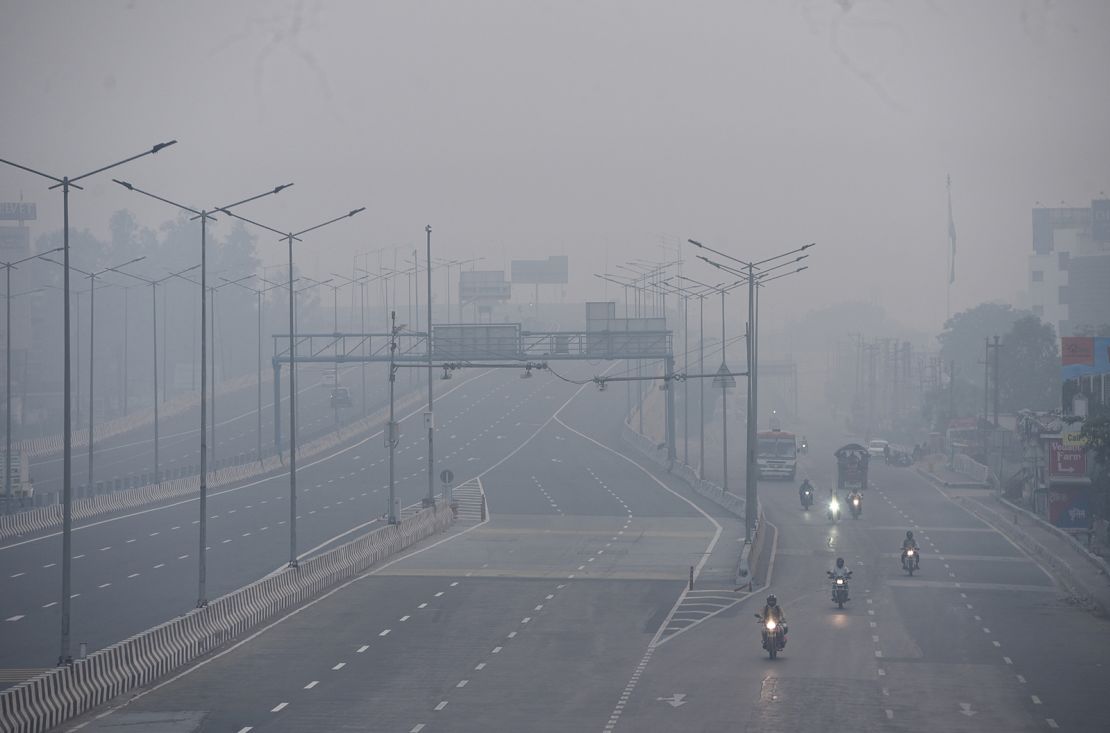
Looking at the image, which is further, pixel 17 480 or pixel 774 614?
pixel 17 480

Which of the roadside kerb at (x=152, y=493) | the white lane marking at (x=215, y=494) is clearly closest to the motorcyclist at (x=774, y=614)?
the white lane marking at (x=215, y=494)

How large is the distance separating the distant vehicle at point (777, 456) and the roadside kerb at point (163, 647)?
4969 cm

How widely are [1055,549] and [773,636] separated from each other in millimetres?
30398

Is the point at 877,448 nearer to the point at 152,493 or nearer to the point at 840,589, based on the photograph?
the point at 152,493

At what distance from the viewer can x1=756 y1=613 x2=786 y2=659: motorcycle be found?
36906 millimetres

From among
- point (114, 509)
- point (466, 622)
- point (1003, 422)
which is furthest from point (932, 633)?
point (1003, 422)

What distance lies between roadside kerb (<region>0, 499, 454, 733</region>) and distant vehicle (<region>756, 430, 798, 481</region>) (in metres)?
49.7

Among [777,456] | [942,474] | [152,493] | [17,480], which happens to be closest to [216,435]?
[152,493]

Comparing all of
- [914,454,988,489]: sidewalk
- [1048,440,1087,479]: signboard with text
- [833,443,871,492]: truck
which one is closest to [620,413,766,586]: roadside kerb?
[833,443,871,492]: truck

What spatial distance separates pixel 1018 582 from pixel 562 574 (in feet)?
56.3

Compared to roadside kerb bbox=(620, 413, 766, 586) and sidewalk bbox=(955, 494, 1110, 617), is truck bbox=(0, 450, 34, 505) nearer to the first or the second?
roadside kerb bbox=(620, 413, 766, 586)

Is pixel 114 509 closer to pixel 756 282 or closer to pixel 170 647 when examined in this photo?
pixel 756 282

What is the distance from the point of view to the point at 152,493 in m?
78.1

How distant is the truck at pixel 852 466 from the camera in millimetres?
90750
